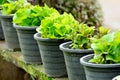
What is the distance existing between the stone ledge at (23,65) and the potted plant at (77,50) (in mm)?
364

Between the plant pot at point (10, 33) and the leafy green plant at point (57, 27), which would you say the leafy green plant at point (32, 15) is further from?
the plant pot at point (10, 33)

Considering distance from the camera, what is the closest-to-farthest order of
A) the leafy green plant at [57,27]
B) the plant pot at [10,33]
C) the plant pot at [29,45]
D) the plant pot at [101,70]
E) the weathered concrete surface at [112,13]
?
the plant pot at [101,70], the leafy green plant at [57,27], the plant pot at [29,45], the plant pot at [10,33], the weathered concrete surface at [112,13]

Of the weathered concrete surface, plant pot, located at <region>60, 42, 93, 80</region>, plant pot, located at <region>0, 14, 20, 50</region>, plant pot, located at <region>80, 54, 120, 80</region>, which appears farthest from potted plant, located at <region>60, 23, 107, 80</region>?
the weathered concrete surface

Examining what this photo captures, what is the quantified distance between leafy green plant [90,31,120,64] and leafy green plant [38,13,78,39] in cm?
54

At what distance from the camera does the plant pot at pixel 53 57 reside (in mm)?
3119

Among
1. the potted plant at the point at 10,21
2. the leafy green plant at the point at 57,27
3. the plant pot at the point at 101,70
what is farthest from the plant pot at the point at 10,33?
the plant pot at the point at 101,70

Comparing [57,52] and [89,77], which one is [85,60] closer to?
[89,77]

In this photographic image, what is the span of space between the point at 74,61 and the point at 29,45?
31.1 inches

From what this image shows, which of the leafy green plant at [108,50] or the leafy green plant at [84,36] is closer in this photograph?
the leafy green plant at [108,50]

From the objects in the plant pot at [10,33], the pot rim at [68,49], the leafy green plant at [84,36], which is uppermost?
the leafy green plant at [84,36]

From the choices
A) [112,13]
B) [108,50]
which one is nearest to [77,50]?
[108,50]

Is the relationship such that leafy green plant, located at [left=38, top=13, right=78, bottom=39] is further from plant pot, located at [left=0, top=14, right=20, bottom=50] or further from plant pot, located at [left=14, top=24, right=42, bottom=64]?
plant pot, located at [left=0, top=14, right=20, bottom=50]

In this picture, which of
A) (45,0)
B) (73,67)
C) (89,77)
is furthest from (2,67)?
(89,77)

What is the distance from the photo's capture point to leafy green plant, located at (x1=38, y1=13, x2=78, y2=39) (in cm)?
307
